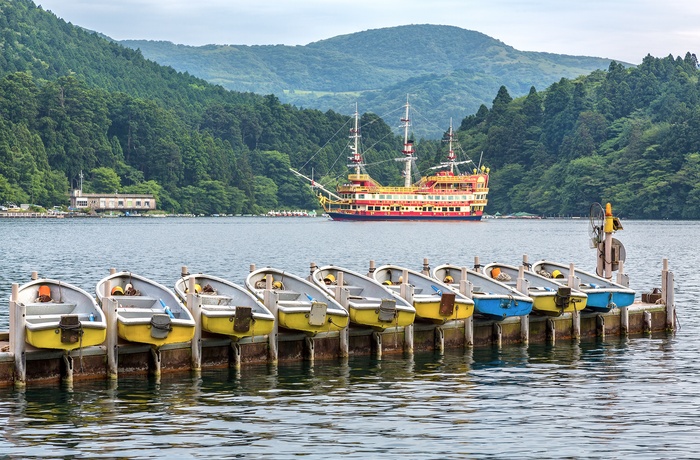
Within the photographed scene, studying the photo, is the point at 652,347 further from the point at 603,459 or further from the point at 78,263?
the point at 78,263

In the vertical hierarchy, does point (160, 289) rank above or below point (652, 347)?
above

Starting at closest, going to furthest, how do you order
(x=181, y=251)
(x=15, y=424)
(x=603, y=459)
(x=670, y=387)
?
(x=603, y=459) < (x=15, y=424) < (x=670, y=387) < (x=181, y=251)

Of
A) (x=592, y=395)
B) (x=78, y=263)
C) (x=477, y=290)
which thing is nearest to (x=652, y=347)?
(x=477, y=290)

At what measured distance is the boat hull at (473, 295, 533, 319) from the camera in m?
36.5

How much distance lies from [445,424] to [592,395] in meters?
5.63

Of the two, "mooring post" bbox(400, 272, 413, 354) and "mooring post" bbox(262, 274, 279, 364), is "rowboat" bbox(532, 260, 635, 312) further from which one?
"mooring post" bbox(262, 274, 279, 364)

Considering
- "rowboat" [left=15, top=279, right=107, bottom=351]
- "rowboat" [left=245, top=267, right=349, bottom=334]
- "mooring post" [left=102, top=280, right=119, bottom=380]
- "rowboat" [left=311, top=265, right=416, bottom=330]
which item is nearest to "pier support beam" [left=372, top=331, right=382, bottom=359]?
"rowboat" [left=311, top=265, right=416, bottom=330]

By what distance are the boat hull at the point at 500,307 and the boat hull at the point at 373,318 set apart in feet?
10.9

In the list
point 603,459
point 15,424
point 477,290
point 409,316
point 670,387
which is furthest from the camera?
point 477,290

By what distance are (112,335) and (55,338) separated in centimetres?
168

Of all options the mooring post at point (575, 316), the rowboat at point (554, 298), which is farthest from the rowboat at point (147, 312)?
the mooring post at point (575, 316)

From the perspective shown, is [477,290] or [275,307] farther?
[477,290]

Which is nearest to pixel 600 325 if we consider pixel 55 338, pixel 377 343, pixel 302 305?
pixel 377 343

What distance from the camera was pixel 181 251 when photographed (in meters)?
107
